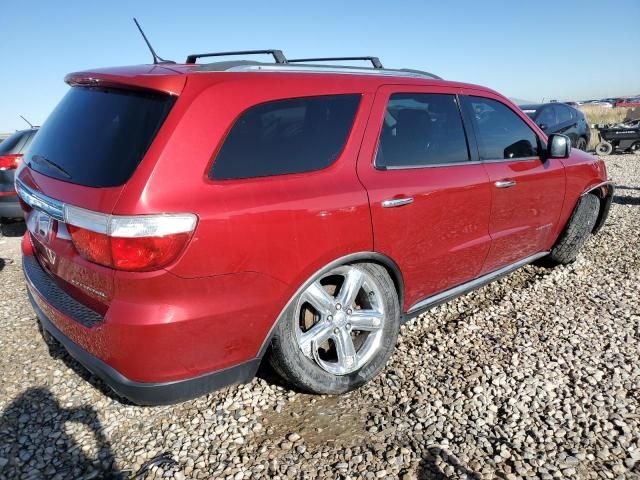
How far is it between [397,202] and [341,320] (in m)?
0.71

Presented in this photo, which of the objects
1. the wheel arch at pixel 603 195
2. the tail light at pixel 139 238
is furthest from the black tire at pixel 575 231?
the tail light at pixel 139 238

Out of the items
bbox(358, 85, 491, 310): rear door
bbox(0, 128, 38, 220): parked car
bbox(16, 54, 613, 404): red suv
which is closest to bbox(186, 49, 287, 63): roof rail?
bbox(16, 54, 613, 404): red suv

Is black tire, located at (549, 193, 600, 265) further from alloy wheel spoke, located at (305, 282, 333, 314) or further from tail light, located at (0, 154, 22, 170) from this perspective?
tail light, located at (0, 154, 22, 170)

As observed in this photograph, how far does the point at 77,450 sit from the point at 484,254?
107 inches

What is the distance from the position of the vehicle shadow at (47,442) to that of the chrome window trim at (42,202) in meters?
1.09

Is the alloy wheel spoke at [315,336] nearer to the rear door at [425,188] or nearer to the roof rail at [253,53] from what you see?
the rear door at [425,188]

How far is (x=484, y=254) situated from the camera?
130 inches

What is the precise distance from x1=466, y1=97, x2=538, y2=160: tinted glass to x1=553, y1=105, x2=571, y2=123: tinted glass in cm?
849

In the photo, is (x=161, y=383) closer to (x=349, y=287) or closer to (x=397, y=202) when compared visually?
(x=349, y=287)

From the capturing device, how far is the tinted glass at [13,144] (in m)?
6.27

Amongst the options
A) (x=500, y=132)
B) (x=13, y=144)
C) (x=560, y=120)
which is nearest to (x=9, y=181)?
(x=13, y=144)

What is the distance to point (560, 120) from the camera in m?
11.1

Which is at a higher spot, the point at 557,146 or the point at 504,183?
the point at 557,146

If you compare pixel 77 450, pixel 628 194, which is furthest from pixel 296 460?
pixel 628 194
